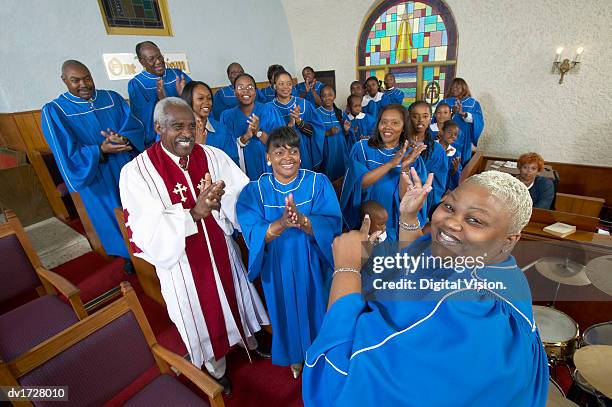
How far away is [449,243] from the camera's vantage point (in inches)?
42.3

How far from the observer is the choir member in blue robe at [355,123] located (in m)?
5.58

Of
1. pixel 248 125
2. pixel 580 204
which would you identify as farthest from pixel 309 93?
pixel 580 204

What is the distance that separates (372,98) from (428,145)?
4.34 m

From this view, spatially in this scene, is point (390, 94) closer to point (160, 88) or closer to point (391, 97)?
point (391, 97)

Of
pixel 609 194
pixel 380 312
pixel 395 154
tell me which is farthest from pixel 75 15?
pixel 609 194

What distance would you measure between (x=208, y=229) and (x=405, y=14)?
776 centimetres

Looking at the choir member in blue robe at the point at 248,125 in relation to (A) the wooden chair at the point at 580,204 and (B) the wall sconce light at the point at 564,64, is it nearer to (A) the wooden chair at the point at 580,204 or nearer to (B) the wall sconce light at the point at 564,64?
(A) the wooden chair at the point at 580,204

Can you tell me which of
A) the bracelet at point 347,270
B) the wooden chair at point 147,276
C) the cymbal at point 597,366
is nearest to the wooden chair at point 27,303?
the wooden chair at point 147,276

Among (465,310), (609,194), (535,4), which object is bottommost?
(609,194)

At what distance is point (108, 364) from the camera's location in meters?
1.73

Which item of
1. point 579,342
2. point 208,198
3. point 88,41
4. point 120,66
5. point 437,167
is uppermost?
point 88,41

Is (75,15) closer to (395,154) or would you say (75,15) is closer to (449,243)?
(395,154)

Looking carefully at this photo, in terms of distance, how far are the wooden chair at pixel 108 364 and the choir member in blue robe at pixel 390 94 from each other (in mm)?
6643

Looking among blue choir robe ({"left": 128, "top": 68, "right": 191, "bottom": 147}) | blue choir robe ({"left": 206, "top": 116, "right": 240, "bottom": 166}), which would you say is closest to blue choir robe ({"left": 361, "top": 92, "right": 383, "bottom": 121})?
blue choir robe ({"left": 206, "top": 116, "right": 240, "bottom": 166})
